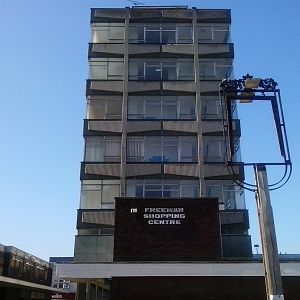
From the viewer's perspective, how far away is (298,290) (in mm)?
24891

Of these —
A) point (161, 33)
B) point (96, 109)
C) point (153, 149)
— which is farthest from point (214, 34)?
point (96, 109)

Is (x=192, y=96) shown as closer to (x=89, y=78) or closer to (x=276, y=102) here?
(x=89, y=78)

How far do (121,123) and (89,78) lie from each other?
5.60 meters

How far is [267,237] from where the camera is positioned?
36.2ft

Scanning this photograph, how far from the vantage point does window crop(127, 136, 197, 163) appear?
41188 mm

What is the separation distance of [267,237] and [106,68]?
3555cm

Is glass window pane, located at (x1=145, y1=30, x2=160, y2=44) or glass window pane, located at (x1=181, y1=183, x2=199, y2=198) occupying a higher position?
glass window pane, located at (x1=145, y1=30, x2=160, y2=44)

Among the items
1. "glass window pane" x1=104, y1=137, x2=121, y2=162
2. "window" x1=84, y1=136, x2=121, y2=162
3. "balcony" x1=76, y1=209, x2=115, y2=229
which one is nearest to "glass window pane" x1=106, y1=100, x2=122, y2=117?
"window" x1=84, y1=136, x2=121, y2=162

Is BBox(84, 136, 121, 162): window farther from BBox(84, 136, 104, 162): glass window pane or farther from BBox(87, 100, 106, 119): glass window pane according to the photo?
BBox(87, 100, 106, 119): glass window pane

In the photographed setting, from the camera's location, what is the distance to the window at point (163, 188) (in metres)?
39.8

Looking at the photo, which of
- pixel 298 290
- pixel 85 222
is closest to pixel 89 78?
pixel 85 222

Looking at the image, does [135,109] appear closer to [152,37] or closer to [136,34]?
[152,37]

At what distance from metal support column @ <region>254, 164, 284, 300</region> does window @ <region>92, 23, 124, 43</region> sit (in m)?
36.6

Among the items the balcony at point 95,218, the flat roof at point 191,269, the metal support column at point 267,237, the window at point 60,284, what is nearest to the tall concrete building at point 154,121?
the balcony at point 95,218
